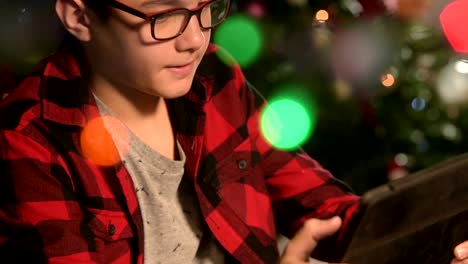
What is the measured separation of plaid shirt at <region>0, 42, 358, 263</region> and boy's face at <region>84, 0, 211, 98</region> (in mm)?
73

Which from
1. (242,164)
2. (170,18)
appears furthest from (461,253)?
(170,18)

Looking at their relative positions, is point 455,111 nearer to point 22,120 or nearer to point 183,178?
point 183,178

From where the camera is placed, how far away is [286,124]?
1.37 m

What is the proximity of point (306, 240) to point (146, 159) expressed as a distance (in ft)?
0.78

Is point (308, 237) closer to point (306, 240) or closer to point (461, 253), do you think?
point (306, 240)

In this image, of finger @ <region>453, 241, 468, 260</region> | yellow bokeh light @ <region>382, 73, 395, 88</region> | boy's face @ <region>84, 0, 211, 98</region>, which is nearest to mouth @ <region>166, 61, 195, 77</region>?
boy's face @ <region>84, 0, 211, 98</region>

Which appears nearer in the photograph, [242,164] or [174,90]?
[174,90]

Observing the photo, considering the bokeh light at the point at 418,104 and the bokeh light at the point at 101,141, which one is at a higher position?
the bokeh light at the point at 101,141

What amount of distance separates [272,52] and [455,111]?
405mm

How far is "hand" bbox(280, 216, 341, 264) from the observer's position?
0.96 meters

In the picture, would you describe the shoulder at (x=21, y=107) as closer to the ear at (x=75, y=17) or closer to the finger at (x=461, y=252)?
the ear at (x=75, y=17)

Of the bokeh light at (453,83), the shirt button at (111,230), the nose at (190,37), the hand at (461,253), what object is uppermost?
the nose at (190,37)

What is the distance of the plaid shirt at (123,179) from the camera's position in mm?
922

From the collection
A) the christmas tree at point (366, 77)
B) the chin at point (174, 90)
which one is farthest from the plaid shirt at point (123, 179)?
the christmas tree at point (366, 77)
